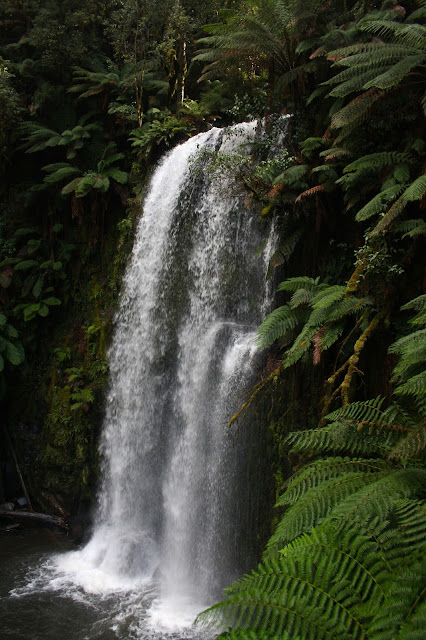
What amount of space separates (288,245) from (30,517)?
728 cm

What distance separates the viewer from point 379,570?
2.23 meters

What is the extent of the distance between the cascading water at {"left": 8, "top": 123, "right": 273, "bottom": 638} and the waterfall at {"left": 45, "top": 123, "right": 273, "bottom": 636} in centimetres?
2

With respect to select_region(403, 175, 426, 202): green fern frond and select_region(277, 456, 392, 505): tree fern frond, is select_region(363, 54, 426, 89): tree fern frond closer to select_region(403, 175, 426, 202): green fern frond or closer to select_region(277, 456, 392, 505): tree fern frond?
select_region(403, 175, 426, 202): green fern frond

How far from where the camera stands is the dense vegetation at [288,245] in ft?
7.74

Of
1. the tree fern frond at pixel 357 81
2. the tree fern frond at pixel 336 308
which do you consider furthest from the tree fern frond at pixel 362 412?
the tree fern frond at pixel 357 81

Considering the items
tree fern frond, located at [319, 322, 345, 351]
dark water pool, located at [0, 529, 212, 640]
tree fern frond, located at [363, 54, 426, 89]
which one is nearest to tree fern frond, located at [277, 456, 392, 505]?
tree fern frond, located at [319, 322, 345, 351]

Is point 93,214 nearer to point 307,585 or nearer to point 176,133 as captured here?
point 176,133

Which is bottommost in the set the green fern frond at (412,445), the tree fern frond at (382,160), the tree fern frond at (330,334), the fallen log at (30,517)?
the fallen log at (30,517)

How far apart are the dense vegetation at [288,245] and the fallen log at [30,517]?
467 mm

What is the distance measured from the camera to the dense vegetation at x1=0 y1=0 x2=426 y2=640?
2359mm

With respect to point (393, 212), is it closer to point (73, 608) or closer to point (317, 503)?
point (317, 503)

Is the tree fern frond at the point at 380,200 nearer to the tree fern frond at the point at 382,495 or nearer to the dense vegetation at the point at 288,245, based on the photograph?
the dense vegetation at the point at 288,245

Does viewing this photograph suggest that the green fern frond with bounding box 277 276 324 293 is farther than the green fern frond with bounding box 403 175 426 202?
Yes

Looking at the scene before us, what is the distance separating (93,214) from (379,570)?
9331mm
